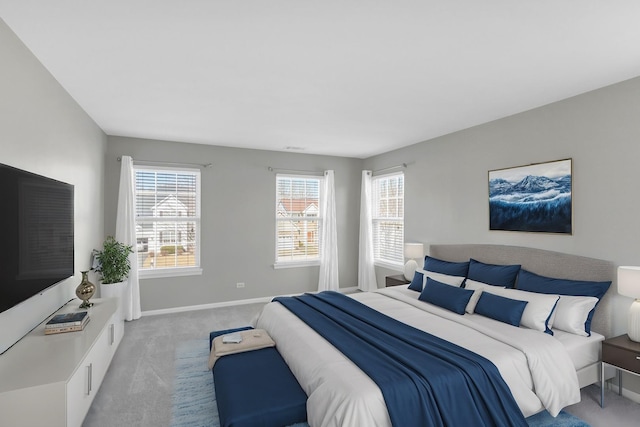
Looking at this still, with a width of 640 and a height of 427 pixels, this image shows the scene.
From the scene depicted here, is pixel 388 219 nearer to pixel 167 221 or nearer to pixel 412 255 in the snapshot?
pixel 412 255

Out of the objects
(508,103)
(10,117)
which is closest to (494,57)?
(508,103)

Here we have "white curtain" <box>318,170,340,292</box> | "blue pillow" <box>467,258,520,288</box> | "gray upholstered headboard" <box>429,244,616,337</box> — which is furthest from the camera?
"white curtain" <box>318,170,340,292</box>

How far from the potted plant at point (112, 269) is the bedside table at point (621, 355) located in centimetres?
492

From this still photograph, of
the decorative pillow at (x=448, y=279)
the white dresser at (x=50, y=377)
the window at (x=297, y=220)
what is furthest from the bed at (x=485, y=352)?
the window at (x=297, y=220)

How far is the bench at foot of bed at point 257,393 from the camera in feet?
6.53

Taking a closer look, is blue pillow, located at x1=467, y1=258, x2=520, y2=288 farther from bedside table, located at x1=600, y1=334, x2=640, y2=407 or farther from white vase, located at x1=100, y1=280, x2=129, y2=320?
white vase, located at x1=100, y1=280, x2=129, y2=320

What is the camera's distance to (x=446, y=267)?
13.7 feet

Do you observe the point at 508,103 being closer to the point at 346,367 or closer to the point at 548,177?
the point at 548,177

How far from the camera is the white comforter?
1900mm

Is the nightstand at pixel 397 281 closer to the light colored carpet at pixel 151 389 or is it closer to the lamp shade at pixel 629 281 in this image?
the light colored carpet at pixel 151 389

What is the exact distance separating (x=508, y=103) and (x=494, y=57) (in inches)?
45.5

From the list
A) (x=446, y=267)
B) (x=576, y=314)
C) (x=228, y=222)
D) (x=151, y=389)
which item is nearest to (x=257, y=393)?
(x=151, y=389)

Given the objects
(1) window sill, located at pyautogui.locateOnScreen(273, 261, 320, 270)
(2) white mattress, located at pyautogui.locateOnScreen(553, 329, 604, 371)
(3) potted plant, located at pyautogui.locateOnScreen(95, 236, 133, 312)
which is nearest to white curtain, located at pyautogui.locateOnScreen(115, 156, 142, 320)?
(3) potted plant, located at pyautogui.locateOnScreen(95, 236, 133, 312)

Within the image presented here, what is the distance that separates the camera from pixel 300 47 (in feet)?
7.43
